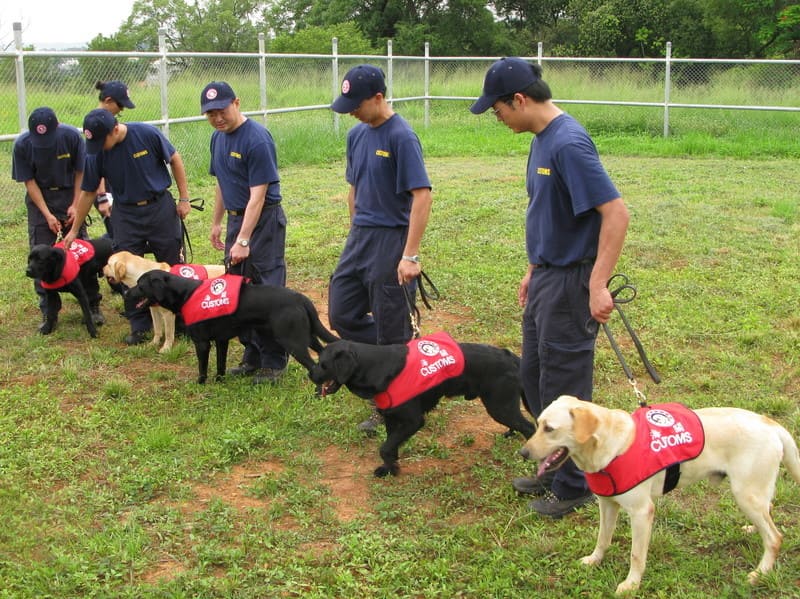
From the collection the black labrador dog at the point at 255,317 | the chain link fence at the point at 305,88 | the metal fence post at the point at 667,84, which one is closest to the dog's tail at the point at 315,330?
the black labrador dog at the point at 255,317

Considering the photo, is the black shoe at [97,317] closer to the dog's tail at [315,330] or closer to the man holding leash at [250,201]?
the man holding leash at [250,201]

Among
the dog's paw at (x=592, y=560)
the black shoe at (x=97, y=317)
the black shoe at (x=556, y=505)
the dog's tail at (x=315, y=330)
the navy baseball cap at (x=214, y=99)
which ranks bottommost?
the dog's paw at (x=592, y=560)

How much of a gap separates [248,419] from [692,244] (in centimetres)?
583

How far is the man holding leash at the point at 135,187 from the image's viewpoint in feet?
19.8

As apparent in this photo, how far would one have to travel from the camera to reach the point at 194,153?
12938 millimetres

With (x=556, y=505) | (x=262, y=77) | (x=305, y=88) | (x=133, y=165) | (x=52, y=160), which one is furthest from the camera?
(x=305, y=88)

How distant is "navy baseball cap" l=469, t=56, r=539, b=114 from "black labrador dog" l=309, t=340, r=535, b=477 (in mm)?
1423

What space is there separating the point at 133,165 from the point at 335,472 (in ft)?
10.4

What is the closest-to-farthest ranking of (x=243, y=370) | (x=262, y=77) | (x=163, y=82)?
(x=243, y=370) → (x=163, y=82) → (x=262, y=77)

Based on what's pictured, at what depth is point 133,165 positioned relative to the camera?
616cm

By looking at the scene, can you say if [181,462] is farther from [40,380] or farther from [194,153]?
A: [194,153]

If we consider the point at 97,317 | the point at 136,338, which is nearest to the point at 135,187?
the point at 136,338

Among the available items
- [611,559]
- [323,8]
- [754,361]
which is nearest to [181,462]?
[611,559]

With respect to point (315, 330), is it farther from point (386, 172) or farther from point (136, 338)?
point (136, 338)
